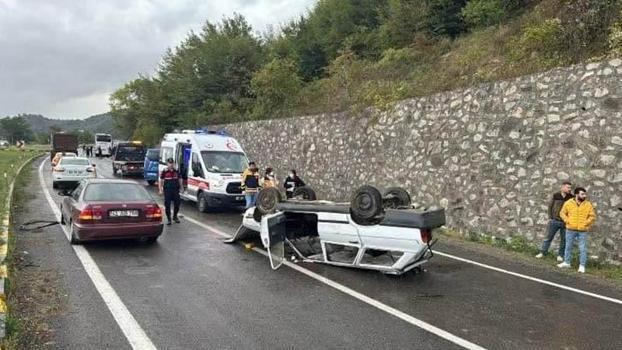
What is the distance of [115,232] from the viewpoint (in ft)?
33.5

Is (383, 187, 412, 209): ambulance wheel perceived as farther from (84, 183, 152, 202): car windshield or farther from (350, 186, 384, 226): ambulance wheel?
(84, 183, 152, 202): car windshield

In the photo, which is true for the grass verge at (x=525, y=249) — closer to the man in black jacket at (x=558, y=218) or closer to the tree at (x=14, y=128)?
the man in black jacket at (x=558, y=218)

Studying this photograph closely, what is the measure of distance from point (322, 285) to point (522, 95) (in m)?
6.90

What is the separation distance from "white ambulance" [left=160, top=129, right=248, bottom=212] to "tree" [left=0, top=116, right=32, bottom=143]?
154 metres

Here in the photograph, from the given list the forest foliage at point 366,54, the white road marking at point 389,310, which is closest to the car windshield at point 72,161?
the forest foliage at point 366,54

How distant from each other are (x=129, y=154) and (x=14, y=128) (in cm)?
14265

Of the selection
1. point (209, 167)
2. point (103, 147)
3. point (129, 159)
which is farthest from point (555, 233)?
point (103, 147)

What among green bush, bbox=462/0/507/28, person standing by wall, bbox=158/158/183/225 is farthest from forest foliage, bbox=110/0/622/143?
person standing by wall, bbox=158/158/183/225

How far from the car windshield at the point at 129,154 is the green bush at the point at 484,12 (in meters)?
19.6

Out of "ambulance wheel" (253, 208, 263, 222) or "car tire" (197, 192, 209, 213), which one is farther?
"car tire" (197, 192, 209, 213)

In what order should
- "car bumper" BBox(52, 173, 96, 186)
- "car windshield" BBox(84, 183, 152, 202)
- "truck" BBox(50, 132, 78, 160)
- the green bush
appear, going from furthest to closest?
"truck" BBox(50, 132, 78, 160) → "car bumper" BBox(52, 173, 96, 186) → the green bush → "car windshield" BBox(84, 183, 152, 202)

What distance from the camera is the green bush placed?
1900 cm

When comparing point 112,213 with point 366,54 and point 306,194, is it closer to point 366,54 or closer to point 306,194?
point 306,194

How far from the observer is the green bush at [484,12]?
19.0 meters
